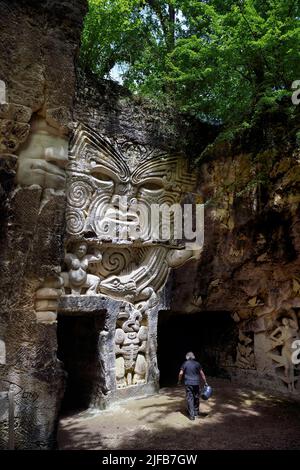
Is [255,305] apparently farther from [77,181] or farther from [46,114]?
[46,114]

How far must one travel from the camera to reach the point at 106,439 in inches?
222

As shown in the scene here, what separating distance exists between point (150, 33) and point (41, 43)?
7.57 m

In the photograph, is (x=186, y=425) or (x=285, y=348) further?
(x=285, y=348)

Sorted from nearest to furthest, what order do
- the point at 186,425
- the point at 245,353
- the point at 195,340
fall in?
1. the point at 186,425
2. the point at 245,353
3. the point at 195,340

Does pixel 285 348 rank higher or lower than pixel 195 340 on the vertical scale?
higher

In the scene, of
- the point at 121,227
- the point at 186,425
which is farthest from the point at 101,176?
the point at 186,425

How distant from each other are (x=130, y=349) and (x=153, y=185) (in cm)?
321

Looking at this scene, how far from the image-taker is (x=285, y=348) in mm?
7508

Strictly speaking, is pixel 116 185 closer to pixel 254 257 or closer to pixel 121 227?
pixel 121 227

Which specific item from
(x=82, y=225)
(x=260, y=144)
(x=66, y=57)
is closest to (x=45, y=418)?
(x=82, y=225)

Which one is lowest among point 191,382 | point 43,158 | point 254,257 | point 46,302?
point 191,382

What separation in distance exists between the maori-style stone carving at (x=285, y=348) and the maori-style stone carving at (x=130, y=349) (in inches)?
96.9

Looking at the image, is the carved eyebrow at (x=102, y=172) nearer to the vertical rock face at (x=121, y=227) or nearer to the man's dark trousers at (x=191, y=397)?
the vertical rock face at (x=121, y=227)

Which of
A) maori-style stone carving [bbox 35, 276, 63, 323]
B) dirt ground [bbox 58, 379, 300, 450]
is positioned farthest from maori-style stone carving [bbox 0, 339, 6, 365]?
dirt ground [bbox 58, 379, 300, 450]
